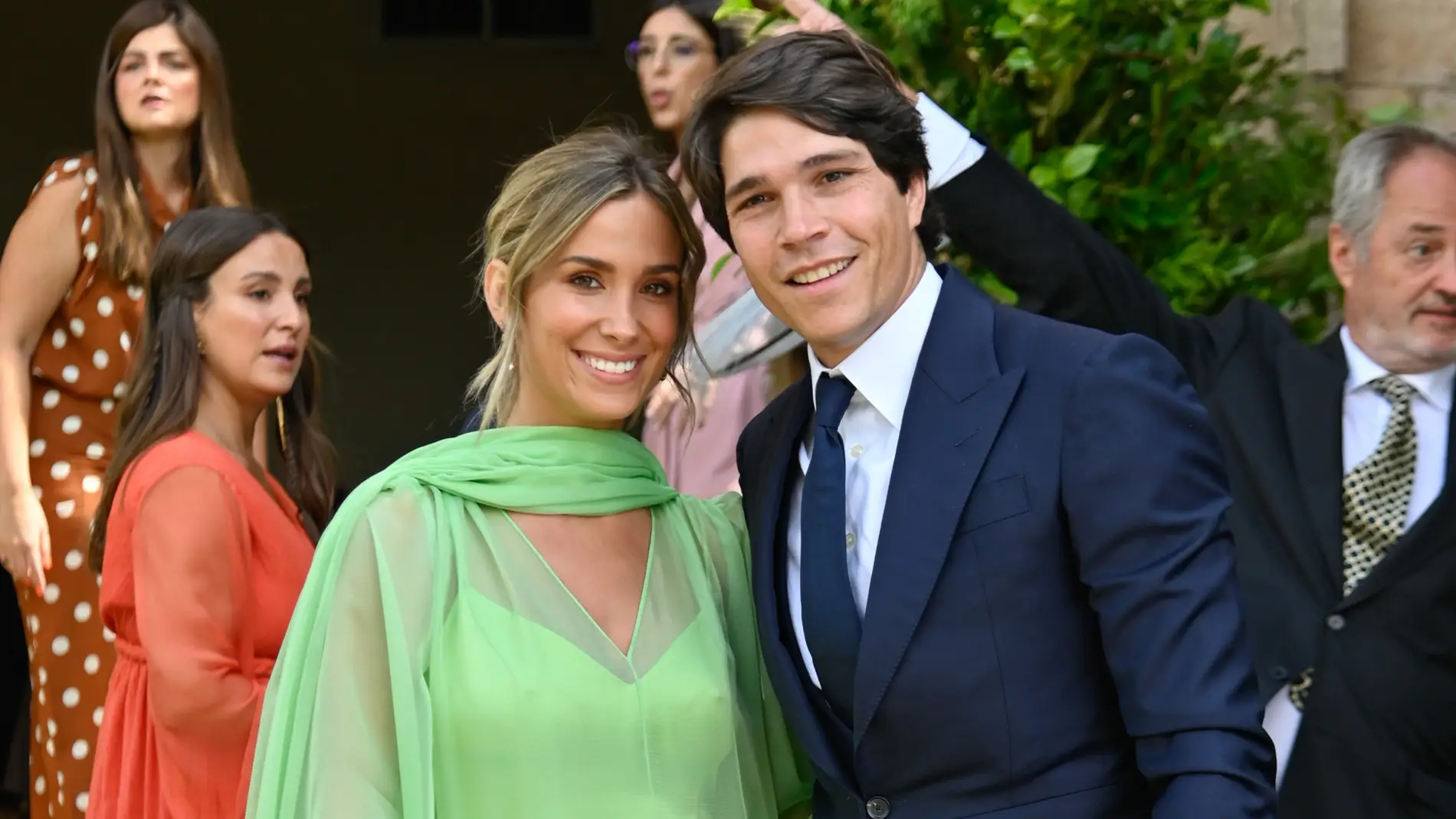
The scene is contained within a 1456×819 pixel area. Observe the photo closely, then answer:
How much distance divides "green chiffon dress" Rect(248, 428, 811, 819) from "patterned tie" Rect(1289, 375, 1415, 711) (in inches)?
41.1

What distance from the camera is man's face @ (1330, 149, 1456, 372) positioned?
9.55ft

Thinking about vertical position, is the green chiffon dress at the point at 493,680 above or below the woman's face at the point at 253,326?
below

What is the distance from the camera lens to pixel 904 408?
204cm

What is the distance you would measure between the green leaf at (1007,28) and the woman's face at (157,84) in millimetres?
1946

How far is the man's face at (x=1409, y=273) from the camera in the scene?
2910 mm

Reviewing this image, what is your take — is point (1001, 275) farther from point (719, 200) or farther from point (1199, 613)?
point (1199, 613)

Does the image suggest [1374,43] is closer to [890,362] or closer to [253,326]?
[890,362]

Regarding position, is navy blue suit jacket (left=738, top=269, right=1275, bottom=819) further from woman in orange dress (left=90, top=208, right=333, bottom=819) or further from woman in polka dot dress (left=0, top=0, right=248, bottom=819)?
woman in polka dot dress (left=0, top=0, right=248, bottom=819)

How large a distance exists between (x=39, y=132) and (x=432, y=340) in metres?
2.00

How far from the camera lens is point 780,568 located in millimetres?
2166

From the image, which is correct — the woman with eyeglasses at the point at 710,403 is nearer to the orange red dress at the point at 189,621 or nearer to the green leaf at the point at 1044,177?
the green leaf at the point at 1044,177

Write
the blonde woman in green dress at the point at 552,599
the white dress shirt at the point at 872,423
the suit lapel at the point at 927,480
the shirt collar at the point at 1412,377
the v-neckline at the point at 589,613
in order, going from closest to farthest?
the suit lapel at the point at 927,480, the white dress shirt at the point at 872,423, the blonde woman in green dress at the point at 552,599, the v-neckline at the point at 589,613, the shirt collar at the point at 1412,377

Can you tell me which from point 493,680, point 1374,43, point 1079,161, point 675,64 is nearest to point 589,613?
point 493,680

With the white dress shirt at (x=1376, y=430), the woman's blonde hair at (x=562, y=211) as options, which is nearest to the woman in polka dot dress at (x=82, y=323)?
the woman's blonde hair at (x=562, y=211)
